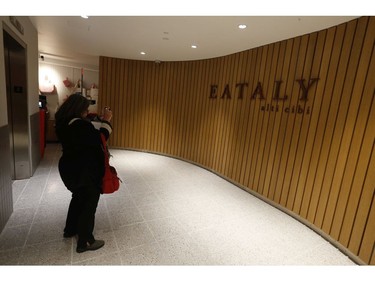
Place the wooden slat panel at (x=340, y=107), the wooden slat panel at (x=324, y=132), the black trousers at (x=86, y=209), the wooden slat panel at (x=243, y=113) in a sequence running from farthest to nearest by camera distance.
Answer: the wooden slat panel at (x=243, y=113) → the wooden slat panel at (x=324, y=132) → the wooden slat panel at (x=340, y=107) → the black trousers at (x=86, y=209)

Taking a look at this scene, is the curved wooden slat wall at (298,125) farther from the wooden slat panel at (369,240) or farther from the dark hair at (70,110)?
the dark hair at (70,110)

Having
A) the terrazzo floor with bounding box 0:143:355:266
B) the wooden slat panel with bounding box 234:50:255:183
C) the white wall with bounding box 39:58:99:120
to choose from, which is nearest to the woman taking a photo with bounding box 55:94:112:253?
the terrazzo floor with bounding box 0:143:355:266

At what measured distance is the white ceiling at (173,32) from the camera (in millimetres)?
3139

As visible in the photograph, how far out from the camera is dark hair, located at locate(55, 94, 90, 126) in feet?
7.22

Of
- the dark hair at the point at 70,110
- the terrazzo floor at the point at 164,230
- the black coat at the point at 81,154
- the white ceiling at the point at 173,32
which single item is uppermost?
the white ceiling at the point at 173,32

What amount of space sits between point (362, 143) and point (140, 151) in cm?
597

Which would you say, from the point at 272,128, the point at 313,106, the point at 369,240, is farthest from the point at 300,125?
the point at 369,240

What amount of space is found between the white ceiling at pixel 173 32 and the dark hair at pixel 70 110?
186 cm

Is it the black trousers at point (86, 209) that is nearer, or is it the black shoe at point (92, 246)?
the black trousers at point (86, 209)

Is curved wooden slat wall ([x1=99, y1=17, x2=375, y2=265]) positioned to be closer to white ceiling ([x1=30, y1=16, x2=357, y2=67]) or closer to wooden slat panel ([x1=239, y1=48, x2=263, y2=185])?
wooden slat panel ([x1=239, y1=48, x2=263, y2=185])

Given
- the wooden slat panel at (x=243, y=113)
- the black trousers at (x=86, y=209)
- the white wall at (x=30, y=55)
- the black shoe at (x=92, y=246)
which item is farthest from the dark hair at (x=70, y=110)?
the wooden slat panel at (x=243, y=113)

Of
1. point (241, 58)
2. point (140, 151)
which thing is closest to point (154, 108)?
point (140, 151)

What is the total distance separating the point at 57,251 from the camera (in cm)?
242

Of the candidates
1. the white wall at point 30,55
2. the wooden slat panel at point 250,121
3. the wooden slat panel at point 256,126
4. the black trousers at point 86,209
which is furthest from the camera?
the wooden slat panel at point 250,121
